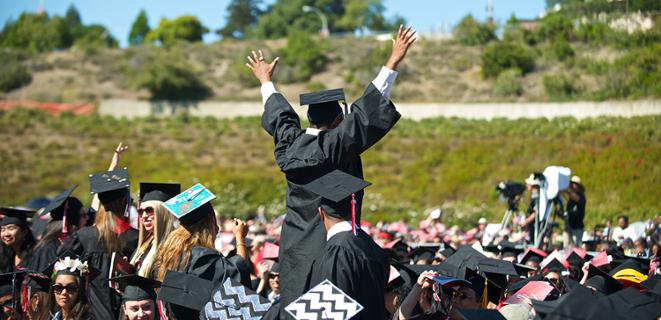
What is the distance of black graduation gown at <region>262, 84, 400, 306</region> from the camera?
625cm

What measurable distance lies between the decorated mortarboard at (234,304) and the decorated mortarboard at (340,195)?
775 mm

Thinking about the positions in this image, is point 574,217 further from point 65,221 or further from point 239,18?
point 239,18

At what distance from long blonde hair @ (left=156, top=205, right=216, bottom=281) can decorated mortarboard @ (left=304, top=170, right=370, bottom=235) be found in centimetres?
157

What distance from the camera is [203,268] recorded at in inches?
266

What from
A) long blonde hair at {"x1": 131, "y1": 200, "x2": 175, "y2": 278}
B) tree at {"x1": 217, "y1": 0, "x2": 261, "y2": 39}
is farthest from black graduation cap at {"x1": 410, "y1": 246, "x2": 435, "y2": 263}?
tree at {"x1": 217, "y1": 0, "x2": 261, "y2": 39}

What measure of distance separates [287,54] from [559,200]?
169 feet

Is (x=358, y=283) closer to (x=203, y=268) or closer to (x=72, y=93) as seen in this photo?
→ (x=203, y=268)

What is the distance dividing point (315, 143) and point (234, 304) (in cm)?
126

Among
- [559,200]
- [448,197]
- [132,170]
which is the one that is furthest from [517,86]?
[559,200]

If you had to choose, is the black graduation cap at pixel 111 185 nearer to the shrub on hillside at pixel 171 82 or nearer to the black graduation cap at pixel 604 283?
the black graduation cap at pixel 604 283

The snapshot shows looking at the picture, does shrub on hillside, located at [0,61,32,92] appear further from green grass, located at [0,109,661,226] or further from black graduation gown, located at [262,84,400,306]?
black graduation gown, located at [262,84,400,306]

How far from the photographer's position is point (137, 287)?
21.8 feet

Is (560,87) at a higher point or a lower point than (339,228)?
lower

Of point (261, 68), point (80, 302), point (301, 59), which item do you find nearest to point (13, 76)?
point (301, 59)
